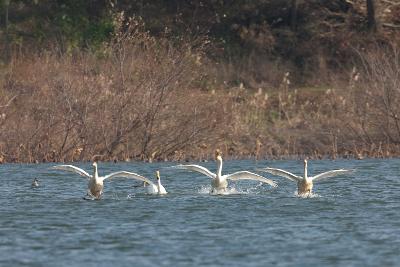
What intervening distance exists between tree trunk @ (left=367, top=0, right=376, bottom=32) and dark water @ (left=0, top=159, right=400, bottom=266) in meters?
16.9

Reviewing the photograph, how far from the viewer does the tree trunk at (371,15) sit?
1817 inches

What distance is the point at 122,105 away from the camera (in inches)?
1319

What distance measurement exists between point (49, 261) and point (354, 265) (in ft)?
13.4

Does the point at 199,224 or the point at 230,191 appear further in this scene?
the point at 230,191

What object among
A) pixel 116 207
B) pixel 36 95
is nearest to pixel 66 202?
pixel 116 207

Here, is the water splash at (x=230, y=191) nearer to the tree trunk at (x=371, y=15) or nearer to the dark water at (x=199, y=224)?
the dark water at (x=199, y=224)

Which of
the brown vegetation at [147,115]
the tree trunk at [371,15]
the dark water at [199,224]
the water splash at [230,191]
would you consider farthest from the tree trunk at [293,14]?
the water splash at [230,191]

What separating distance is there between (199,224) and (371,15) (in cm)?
2728

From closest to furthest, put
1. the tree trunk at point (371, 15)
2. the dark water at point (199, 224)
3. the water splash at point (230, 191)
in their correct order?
the dark water at point (199, 224), the water splash at point (230, 191), the tree trunk at point (371, 15)

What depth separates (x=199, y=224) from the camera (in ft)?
68.0

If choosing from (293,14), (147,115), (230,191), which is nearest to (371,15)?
(293,14)

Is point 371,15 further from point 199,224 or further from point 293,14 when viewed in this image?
point 199,224

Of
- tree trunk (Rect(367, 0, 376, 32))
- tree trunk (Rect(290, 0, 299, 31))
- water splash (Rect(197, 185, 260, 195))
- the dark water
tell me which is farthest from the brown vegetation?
tree trunk (Rect(290, 0, 299, 31))

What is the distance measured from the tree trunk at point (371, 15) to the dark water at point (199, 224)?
1688 cm
